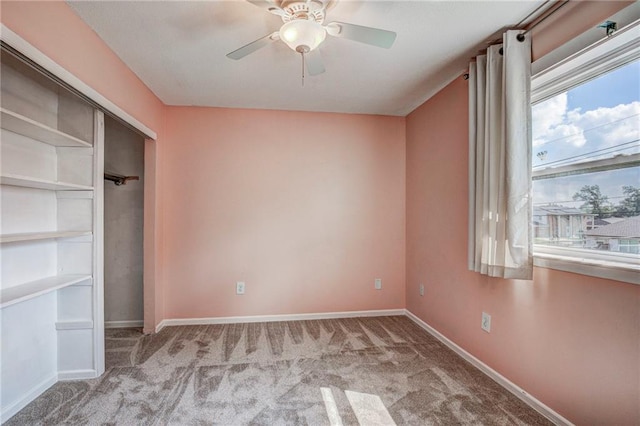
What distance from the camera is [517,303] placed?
1899mm

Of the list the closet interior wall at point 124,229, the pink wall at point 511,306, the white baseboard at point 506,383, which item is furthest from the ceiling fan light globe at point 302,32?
the white baseboard at point 506,383

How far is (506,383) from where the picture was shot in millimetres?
1957

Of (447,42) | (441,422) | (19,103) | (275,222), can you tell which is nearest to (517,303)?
(441,422)

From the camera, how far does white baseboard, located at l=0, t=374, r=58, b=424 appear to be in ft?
5.54

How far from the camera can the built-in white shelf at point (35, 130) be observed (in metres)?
1.53

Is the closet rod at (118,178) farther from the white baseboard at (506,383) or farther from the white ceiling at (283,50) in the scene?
the white baseboard at (506,383)

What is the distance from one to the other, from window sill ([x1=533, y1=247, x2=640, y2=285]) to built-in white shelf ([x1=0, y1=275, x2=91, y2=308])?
2.98 m

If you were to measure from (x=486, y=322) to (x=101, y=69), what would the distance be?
131 inches

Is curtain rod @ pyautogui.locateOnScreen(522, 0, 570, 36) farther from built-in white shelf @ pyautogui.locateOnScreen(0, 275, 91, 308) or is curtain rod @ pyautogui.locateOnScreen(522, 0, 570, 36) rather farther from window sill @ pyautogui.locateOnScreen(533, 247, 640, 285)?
built-in white shelf @ pyautogui.locateOnScreen(0, 275, 91, 308)

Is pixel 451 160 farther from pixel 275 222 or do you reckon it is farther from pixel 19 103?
pixel 19 103

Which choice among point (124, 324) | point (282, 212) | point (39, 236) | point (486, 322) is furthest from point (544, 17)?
point (124, 324)

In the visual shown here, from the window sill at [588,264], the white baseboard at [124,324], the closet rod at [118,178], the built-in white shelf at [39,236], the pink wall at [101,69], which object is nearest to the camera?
the window sill at [588,264]

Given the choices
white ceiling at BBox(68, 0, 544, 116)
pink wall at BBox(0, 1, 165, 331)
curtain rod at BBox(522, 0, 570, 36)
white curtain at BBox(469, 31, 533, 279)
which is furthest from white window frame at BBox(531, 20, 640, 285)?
pink wall at BBox(0, 1, 165, 331)

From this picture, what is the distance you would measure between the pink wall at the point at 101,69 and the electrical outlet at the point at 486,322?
303 centimetres
